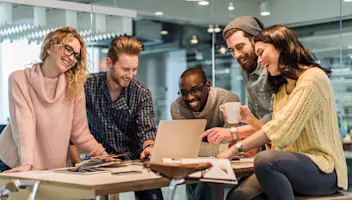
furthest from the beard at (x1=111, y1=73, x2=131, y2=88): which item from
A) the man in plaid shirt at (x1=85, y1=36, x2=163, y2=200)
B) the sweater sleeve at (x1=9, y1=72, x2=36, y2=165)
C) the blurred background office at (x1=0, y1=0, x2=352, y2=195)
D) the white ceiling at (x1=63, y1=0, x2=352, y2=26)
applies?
the white ceiling at (x1=63, y1=0, x2=352, y2=26)

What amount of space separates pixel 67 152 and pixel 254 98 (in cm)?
116

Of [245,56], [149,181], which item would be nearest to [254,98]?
[245,56]

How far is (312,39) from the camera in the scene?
5684mm

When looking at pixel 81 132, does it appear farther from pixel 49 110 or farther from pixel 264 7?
pixel 264 7

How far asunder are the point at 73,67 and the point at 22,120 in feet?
1.50

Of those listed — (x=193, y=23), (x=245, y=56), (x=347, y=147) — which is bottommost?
(x=347, y=147)

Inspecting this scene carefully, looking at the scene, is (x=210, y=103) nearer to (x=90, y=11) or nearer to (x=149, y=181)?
(x=149, y=181)

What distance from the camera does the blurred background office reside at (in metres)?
5.28

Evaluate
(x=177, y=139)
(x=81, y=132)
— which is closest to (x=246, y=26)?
(x=177, y=139)

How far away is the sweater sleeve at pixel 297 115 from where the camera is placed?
267 cm

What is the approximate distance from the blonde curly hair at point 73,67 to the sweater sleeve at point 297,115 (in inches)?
42.8

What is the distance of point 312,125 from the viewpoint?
107 inches

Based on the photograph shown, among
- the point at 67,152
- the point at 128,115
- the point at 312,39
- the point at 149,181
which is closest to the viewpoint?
the point at 149,181

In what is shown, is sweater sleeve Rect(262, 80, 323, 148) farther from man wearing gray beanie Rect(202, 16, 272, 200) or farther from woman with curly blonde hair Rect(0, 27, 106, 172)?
woman with curly blonde hair Rect(0, 27, 106, 172)
